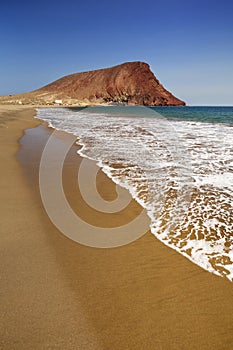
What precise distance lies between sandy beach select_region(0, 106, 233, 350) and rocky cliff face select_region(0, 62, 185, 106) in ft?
404

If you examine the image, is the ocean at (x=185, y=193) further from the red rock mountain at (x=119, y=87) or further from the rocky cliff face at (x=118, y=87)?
the red rock mountain at (x=119, y=87)

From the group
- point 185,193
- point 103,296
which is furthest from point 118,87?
point 103,296

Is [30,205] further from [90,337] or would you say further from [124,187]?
[90,337]

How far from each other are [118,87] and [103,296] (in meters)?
131

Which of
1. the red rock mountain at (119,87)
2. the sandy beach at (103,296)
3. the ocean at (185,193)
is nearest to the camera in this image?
the sandy beach at (103,296)

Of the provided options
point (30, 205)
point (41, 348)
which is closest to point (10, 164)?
point (30, 205)

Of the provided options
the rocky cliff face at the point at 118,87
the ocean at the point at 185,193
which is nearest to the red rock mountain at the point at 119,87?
the rocky cliff face at the point at 118,87

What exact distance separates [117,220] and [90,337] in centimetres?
202

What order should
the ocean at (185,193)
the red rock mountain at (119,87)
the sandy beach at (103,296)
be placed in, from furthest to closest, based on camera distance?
1. the red rock mountain at (119,87)
2. the ocean at (185,193)
3. the sandy beach at (103,296)

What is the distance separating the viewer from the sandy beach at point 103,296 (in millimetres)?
1848

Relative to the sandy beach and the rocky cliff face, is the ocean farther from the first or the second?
the rocky cliff face

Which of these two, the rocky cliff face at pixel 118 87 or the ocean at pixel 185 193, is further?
the rocky cliff face at pixel 118 87

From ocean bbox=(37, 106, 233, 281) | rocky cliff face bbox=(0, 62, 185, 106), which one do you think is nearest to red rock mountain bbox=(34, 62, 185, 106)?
rocky cliff face bbox=(0, 62, 185, 106)

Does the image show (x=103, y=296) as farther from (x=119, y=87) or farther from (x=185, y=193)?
(x=119, y=87)
